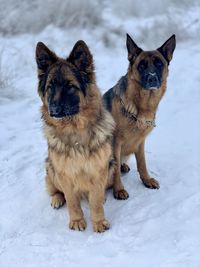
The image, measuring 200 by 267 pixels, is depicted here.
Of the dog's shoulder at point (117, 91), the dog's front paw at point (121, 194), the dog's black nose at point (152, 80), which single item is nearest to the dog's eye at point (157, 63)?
the dog's black nose at point (152, 80)

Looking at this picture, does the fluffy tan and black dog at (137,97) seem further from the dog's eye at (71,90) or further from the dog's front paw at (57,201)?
the dog's eye at (71,90)

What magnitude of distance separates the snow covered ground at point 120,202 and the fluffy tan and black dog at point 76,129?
1.06 ft

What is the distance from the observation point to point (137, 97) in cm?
471

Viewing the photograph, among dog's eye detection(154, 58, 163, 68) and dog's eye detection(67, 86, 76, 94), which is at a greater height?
dog's eye detection(67, 86, 76, 94)

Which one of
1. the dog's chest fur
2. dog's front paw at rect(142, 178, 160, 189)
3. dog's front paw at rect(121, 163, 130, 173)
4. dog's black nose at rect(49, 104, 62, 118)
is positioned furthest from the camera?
dog's front paw at rect(121, 163, 130, 173)

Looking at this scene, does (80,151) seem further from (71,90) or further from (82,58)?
(82,58)

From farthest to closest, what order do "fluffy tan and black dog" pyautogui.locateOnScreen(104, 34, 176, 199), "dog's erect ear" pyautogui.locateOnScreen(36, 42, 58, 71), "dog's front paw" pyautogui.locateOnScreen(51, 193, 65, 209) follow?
"dog's front paw" pyautogui.locateOnScreen(51, 193, 65, 209) → "fluffy tan and black dog" pyautogui.locateOnScreen(104, 34, 176, 199) → "dog's erect ear" pyautogui.locateOnScreen(36, 42, 58, 71)

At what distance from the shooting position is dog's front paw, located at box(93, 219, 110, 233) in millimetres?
4320

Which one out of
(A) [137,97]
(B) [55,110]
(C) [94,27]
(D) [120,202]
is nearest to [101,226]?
(D) [120,202]

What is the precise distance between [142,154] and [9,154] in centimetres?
211

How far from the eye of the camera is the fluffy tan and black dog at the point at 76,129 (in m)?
3.78

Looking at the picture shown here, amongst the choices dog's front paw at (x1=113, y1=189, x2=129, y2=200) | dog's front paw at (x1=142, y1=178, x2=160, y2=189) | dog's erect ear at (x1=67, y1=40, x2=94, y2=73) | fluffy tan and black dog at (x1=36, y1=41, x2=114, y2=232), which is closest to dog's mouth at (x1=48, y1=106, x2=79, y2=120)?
fluffy tan and black dog at (x1=36, y1=41, x2=114, y2=232)

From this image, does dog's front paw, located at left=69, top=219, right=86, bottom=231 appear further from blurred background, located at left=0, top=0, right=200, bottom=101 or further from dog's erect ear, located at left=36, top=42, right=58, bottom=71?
blurred background, located at left=0, top=0, right=200, bottom=101

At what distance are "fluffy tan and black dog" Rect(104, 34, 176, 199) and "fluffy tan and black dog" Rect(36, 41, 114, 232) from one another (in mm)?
482
